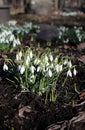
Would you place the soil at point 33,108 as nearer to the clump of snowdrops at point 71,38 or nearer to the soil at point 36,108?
the soil at point 36,108

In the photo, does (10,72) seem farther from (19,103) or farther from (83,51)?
(83,51)

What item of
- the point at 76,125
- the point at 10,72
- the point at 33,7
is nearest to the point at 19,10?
the point at 33,7

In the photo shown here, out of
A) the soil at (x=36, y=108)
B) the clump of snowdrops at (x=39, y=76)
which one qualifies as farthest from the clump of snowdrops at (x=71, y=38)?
the clump of snowdrops at (x=39, y=76)

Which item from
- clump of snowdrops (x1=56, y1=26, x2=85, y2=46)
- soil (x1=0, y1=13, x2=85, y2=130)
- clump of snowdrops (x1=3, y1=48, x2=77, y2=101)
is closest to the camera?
soil (x1=0, y1=13, x2=85, y2=130)

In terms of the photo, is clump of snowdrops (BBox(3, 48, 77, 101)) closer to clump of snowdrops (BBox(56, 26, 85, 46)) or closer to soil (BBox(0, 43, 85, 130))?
soil (BBox(0, 43, 85, 130))

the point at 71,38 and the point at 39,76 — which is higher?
the point at 39,76

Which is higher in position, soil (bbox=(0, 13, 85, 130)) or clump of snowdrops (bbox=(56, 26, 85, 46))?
soil (bbox=(0, 13, 85, 130))

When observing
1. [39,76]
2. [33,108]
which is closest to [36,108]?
[33,108]

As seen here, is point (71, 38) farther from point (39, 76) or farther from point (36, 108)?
point (36, 108)

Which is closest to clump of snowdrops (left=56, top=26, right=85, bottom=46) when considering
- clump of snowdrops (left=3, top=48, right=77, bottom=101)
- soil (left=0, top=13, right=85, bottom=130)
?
soil (left=0, top=13, right=85, bottom=130)

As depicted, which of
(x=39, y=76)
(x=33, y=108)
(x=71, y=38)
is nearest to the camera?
(x=33, y=108)

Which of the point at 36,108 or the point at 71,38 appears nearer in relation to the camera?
the point at 36,108
